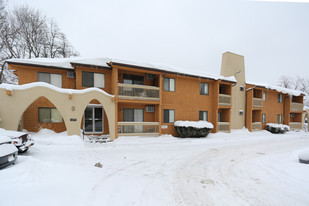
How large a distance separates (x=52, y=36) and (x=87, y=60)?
46.7ft

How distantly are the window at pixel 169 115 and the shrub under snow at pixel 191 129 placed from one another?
71 centimetres

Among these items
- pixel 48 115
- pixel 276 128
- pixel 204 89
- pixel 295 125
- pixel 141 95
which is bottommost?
pixel 295 125

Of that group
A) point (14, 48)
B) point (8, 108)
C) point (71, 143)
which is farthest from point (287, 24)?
point (14, 48)

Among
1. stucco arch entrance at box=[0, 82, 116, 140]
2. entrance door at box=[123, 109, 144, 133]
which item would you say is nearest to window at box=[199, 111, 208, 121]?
entrance door at box=[123, 109, 144, 133]

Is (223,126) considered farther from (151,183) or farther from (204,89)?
(151,183)

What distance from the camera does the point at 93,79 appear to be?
37.7 feet

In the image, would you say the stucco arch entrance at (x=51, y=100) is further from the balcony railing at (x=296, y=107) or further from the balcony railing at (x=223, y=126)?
the balcony railing at (x=296, y=107)

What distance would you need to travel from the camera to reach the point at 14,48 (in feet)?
54.3

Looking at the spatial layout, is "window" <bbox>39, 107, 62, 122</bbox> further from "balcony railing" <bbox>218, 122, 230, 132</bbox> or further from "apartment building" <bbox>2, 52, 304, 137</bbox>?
"balcony railing" <bbox>218, 122, 230, 132</bbox>

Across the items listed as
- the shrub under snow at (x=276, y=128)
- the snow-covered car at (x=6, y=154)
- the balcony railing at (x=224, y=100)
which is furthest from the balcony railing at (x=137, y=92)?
the shrub under snow at (x=276, y=128)

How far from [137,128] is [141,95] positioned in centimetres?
293

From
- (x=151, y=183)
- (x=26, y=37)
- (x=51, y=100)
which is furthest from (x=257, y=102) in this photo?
(x=26, y=37)

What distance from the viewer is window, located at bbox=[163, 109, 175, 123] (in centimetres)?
1284

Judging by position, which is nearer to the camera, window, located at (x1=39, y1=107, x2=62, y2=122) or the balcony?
window, located at (x1=39, y1=107, x2=62, y2=122)
